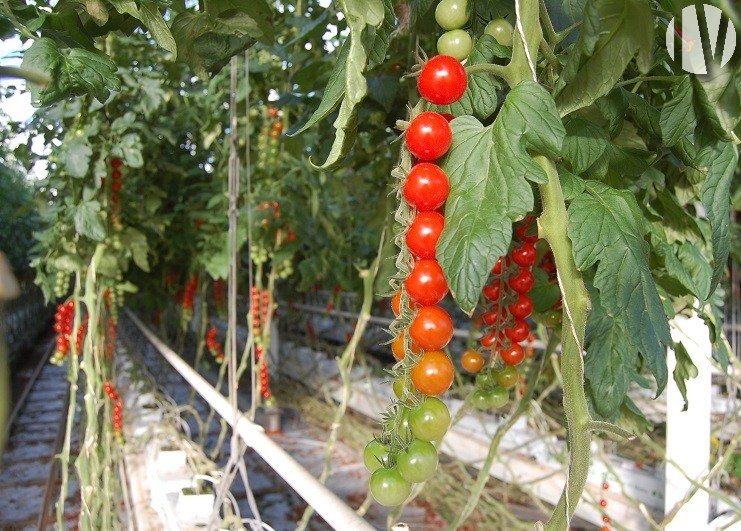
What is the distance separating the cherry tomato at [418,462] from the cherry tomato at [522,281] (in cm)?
20

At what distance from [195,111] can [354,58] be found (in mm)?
1988

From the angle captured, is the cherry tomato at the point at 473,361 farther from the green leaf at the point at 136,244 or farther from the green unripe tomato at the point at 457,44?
the green leaf at the point at 136,244

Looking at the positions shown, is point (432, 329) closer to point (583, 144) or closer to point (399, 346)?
point (399, 346)

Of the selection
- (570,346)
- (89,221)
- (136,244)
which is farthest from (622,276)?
(136,244)

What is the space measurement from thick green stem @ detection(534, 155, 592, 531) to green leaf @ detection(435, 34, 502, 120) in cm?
8

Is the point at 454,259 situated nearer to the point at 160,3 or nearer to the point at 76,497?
the point at 160,3

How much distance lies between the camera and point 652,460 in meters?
2.19

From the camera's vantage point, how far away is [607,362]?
0.48 meters

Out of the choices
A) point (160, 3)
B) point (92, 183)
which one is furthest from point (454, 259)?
point (92, 183)

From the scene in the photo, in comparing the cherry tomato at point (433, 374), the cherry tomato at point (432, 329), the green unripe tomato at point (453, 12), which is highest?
the green unripe tomato at point (453, 12)

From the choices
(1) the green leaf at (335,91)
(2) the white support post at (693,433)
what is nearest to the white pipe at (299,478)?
(1) the green leaf at (335,91)

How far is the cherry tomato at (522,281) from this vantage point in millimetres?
513

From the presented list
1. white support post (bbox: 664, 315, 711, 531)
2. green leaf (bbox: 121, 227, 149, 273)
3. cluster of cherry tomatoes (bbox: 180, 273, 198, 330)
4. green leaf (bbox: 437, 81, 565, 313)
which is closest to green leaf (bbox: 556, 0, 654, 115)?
green leaf (bbox: 437, 81, 565, 313)

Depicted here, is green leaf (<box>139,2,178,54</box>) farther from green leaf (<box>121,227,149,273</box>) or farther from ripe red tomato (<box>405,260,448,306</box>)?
green leaf (<box>121,227,149,273</box>)
